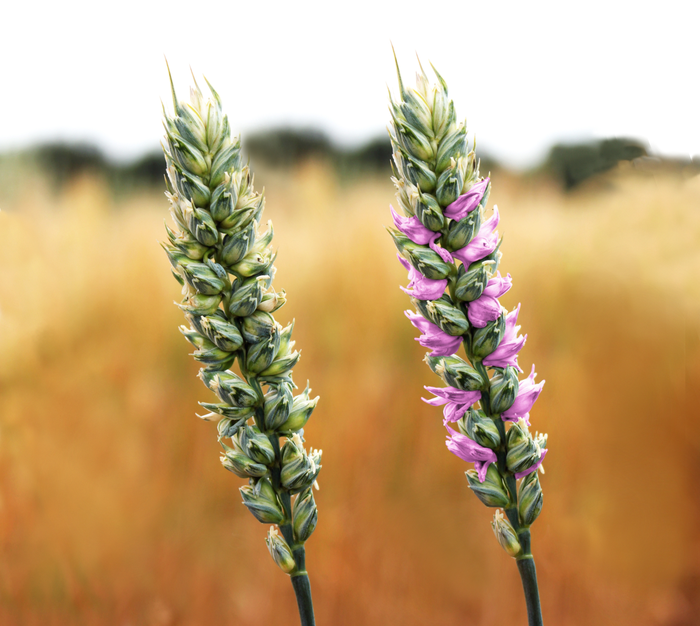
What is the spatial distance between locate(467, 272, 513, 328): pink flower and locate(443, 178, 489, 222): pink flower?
0.18 meters

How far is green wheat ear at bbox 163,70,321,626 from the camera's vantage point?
131 cm

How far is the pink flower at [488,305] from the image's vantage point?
53.6 inches

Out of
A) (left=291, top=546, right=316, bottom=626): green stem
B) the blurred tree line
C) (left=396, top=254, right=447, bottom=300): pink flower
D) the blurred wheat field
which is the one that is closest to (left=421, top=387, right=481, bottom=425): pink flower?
(left=396, top=254, right=447, bottom=300): pink flower

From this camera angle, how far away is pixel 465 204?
1.36 meters

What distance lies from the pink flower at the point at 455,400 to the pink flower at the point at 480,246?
307mm

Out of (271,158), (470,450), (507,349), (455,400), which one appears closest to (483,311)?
(507,349)

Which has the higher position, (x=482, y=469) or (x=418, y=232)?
(x=418, y=232)

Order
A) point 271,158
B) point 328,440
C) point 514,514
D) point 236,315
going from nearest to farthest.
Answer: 1. point 236,315
2. point 514,514
3. point 328,440
4. point 271,158

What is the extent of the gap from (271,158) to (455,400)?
148 cm

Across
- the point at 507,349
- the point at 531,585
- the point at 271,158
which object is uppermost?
the point at 271,158

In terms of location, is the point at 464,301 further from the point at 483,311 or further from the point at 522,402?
the point at 522,402

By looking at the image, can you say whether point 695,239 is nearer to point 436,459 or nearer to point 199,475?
point 436,459

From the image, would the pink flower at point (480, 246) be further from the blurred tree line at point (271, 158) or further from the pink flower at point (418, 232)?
the blurred tree line at point (271, 158)

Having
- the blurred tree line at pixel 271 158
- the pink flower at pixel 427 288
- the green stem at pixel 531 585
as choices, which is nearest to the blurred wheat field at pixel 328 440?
the blurred tree line at pixel 271 158
